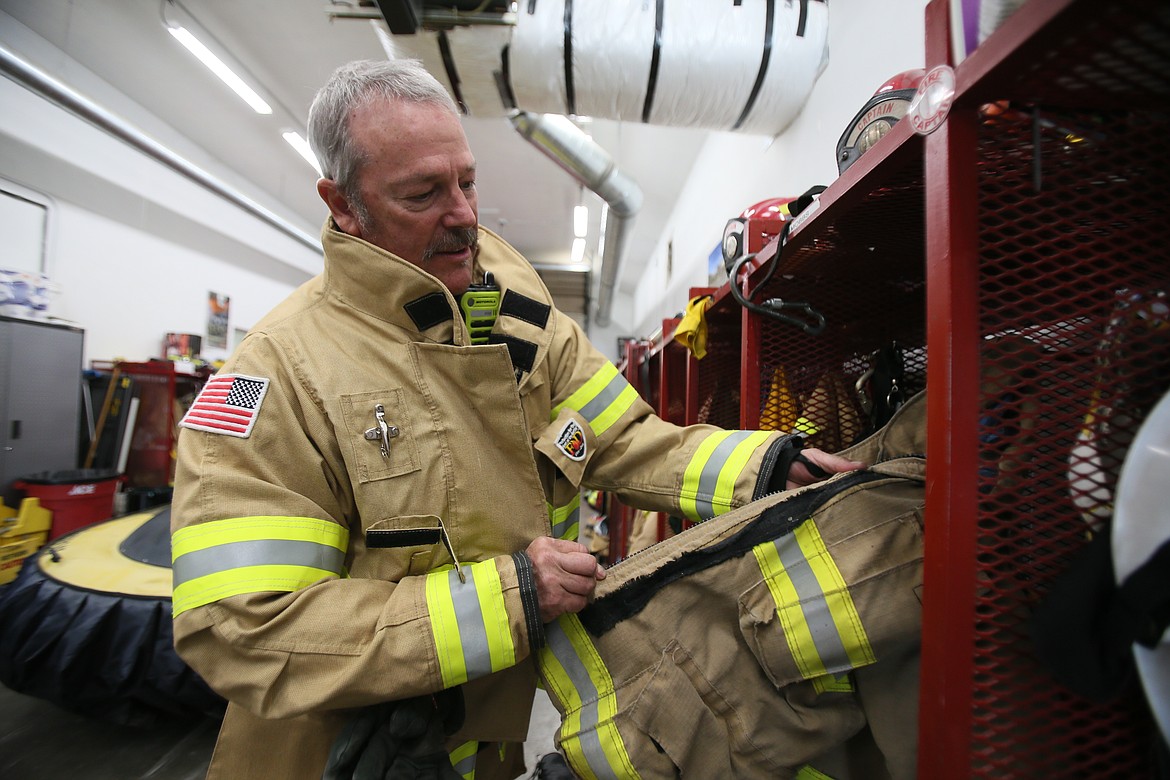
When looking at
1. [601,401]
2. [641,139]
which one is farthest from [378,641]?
[641,139]

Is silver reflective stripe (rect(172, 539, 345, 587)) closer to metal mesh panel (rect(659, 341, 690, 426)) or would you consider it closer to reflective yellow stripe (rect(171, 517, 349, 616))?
reflective yellow stripe (rect(171, 517, 349, 616))

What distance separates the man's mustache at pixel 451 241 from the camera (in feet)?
3.45

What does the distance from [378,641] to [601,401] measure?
0.63 metres

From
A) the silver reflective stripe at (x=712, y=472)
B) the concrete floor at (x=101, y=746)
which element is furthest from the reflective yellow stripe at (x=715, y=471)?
the concrete floor at (x=101, y=746)

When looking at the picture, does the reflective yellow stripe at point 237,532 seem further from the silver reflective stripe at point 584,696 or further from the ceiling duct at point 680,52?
the ceiling duct at point 680,52

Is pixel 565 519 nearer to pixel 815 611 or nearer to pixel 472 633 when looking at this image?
pixel 472 633

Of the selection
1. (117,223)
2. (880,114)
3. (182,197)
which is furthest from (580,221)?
(880,114)

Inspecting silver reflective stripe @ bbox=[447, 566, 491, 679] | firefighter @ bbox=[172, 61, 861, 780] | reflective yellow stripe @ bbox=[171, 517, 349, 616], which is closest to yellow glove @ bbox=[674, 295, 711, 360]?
firefighter @ bbox=[172, 61, 861, 780]

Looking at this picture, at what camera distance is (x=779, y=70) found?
205 centimetres

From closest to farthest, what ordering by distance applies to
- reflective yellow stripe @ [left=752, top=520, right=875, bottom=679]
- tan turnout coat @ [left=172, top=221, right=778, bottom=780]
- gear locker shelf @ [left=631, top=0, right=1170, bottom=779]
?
1. gear locker shelf @ [left=631, top=0, right=1170, bottom=779]
2. reflective yellow stripe @ [left=752, top=520, right=875, bottom=679]
3. tan turnout coat @ [left=172, top=221, right=778, bottom=780]

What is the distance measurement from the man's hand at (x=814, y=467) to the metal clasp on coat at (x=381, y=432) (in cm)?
68

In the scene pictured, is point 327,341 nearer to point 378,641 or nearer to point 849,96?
point 378,641

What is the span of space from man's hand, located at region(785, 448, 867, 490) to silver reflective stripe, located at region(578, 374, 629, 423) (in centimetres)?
39

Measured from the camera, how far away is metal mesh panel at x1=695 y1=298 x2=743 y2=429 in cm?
180
